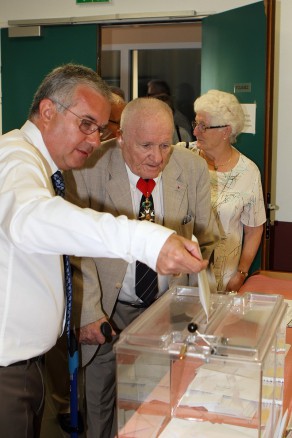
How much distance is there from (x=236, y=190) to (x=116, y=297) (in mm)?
1219

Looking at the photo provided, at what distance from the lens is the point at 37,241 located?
1478 mm

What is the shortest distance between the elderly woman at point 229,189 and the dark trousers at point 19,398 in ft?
5.66

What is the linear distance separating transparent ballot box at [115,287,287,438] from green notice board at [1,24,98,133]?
4410mm

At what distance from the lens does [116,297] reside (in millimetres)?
2691

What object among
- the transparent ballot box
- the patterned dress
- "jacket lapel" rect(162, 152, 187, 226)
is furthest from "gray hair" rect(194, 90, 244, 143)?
the transparent ballot box

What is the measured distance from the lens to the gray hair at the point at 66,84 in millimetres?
1979

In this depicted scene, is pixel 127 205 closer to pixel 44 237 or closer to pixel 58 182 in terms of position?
pixel 58 182

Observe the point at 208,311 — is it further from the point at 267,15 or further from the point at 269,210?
the point at 267,15

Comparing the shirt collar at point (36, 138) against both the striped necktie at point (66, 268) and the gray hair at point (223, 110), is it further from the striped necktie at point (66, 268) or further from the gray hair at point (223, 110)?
the gray hair at point (223, 110)

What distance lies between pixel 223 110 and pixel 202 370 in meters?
2.23

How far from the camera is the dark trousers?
1874mm

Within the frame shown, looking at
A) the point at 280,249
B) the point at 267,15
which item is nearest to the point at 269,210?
the point at 280,249

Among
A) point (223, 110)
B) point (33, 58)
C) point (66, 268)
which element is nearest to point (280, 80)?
point (223, 110)

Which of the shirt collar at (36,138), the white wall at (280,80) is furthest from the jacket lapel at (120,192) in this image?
the white wall at (280,80)
